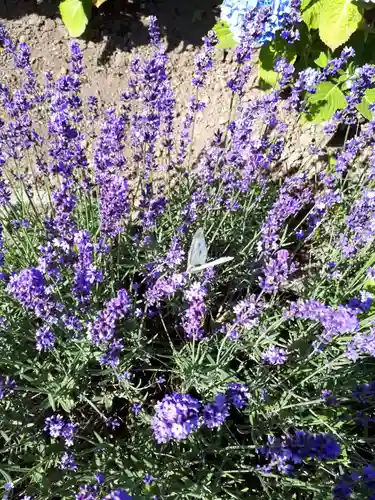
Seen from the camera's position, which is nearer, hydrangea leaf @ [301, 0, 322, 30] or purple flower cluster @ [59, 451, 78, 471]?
purple flower cluster @ [59, 451, 78, 471]

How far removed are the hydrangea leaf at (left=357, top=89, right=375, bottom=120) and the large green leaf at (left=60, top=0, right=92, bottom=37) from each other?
2520 mm

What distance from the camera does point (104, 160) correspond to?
7.61ft

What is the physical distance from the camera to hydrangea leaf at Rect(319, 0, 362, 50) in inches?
132

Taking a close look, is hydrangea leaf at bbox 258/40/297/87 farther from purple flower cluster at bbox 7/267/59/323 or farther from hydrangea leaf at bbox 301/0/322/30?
purple flower cluster at bbox 7/267/59/323

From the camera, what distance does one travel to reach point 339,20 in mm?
3354

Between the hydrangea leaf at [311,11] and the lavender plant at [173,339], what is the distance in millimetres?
858

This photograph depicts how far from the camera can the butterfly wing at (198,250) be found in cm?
160

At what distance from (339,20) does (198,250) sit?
2.63 m

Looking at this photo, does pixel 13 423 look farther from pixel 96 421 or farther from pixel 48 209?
A: pixel 48 209

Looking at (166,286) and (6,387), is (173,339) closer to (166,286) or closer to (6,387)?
(166,286)

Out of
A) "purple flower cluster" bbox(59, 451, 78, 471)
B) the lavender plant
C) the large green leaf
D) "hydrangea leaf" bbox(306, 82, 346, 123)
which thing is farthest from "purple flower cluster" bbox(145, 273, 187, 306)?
the large green leaf

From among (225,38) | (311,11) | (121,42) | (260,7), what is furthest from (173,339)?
(121,42)

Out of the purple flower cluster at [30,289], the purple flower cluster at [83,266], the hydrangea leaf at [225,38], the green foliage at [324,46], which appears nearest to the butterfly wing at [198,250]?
the purple flower cluster at [83,266]

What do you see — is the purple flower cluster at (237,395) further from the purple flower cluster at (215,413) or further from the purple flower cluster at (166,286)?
the purple flower cluster at (166,286)
